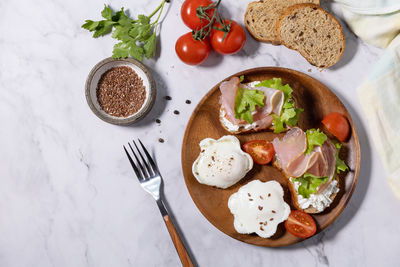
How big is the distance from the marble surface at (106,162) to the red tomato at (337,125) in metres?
0.23

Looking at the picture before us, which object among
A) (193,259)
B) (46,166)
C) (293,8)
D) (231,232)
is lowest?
(193,259)

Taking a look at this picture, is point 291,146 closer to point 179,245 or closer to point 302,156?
point 302,156

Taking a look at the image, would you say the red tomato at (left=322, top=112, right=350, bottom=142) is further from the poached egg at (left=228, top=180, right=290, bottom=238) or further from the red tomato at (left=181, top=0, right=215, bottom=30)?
the red tomato at (left=181, top=0, right=215, bottom=30)

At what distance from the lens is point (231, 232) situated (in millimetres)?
2684

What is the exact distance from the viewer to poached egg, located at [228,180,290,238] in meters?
2.61

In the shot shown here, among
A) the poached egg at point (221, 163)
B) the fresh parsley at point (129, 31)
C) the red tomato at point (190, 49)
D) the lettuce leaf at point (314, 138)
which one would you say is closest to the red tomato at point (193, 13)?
the red tomato at point (190, 49)

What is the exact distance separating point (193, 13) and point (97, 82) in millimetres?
923

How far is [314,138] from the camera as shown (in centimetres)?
249

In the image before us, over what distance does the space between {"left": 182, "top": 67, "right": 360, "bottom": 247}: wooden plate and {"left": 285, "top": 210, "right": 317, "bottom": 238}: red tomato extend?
72 millimetres

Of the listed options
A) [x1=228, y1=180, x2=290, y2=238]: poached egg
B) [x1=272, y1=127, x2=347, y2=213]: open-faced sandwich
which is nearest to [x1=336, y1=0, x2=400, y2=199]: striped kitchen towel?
[x1=272, y1=127, x2=347, y2=213]: open-faced sandwich

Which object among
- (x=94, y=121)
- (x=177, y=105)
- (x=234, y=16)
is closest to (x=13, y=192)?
(x=94, y=121)

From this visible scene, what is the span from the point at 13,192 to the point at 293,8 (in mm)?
2745

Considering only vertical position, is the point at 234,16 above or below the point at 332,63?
above

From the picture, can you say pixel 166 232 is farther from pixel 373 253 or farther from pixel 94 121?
pixel 373 253
